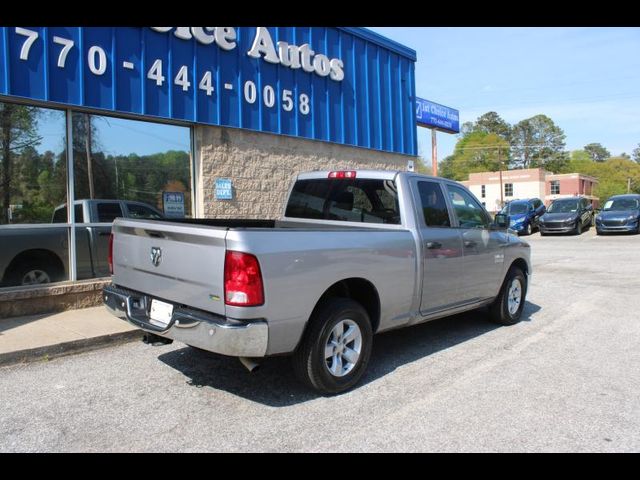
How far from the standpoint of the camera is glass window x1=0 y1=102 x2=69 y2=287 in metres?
6.75

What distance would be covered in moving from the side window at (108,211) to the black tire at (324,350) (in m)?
4.79

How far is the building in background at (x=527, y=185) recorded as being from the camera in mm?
74750

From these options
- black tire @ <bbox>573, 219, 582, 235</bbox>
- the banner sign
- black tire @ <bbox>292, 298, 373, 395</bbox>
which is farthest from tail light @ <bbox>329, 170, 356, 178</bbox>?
black tire @ <bbox>573, 219, 582, 235</bbox>

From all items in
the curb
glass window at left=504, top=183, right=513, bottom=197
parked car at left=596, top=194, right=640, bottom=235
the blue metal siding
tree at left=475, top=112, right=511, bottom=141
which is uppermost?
tree at left=475, top=112, right=511, bottom=141

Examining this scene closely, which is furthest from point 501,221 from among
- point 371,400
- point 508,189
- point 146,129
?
point 508,189

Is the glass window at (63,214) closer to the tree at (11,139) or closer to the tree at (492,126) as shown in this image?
the tree at (11,139)

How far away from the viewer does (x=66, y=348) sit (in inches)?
214

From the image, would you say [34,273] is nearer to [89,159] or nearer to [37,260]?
[37,260]

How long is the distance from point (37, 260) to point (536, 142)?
125600 mm

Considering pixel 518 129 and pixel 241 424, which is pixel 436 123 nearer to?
pixel 241 424

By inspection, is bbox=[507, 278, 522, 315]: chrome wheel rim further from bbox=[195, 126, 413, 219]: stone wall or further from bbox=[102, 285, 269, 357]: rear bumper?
bbox=[102, 285, 269, 357]: rear bumper

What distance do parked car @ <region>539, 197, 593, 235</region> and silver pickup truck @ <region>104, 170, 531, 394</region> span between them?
18.6 m

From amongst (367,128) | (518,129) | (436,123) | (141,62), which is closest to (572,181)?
(518,129)

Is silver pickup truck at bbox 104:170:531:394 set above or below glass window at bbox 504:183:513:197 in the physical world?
below
